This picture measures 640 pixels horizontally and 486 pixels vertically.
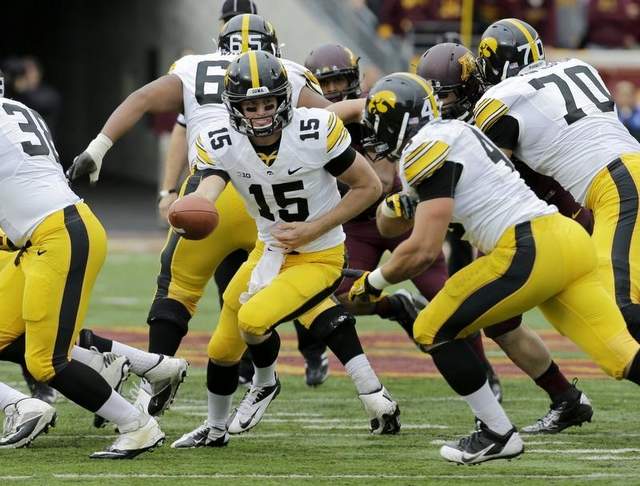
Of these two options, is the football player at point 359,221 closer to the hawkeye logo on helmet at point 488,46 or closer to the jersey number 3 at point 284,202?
the hawkeye logo on helmet at point 488,46

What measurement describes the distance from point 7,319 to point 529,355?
2.15m

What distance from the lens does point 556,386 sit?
20.1ft

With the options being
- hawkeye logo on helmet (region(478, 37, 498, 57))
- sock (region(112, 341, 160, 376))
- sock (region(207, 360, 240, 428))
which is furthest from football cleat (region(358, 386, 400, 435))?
hawkeye logo on helmet (region(478, 37, 498, 57))

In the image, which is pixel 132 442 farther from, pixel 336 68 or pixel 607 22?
pixel 607 22

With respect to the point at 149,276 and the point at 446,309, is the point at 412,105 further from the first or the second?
the point at 149,276

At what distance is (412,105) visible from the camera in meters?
5.17

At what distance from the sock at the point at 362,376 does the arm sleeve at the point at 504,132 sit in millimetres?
1053

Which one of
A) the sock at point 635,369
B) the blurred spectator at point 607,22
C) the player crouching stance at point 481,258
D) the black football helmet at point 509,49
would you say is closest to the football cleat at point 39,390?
the player crouching stance at point 481,258

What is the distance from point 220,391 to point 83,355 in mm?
642

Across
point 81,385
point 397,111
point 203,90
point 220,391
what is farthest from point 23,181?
point 397,111

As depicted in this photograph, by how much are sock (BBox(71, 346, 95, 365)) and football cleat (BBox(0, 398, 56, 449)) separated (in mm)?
380

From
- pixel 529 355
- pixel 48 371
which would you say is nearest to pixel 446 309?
pixel 529 355

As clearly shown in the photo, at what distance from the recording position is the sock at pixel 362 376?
5.91 meters

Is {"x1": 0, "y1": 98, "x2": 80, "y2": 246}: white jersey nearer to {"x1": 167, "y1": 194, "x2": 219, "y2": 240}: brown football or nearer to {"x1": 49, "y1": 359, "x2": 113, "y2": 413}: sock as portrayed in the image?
{"x1": 167, "y1": 194, "x2": 219, "y2": 240}: brown football
